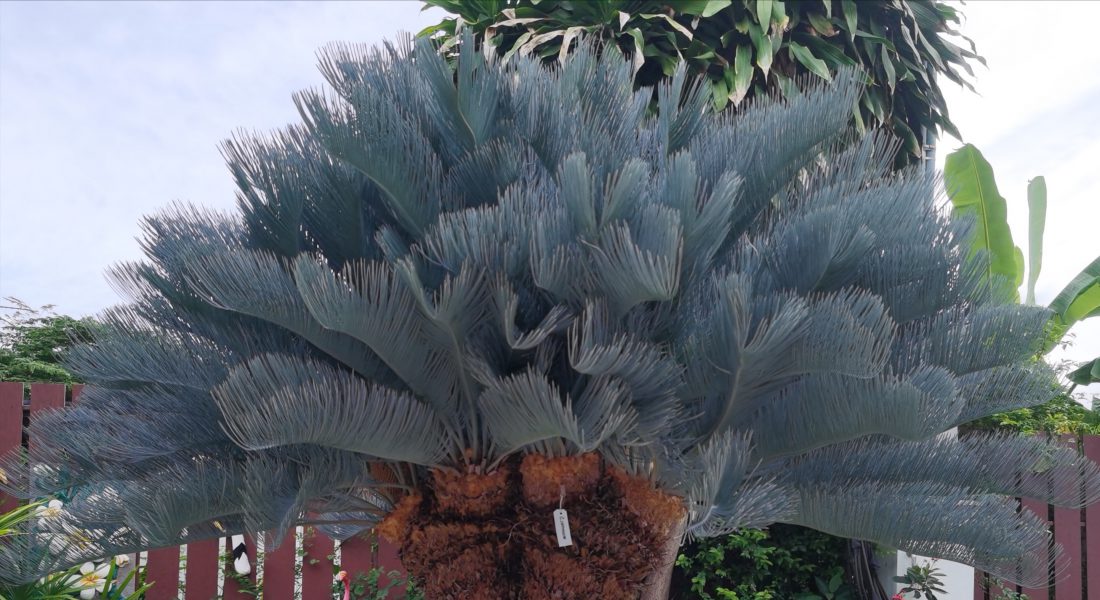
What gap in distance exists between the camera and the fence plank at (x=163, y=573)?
6.33 m

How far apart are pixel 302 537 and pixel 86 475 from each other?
3128 millimetres

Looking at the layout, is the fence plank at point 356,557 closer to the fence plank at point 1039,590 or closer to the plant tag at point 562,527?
the plant tag at point 562,527

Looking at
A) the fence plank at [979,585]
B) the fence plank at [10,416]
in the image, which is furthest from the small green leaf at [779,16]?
the fence plank at [10,416]

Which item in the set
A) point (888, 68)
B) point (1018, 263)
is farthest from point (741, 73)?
point (1018, 263)

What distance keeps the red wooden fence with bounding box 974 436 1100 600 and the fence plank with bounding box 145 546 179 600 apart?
5.52 meters

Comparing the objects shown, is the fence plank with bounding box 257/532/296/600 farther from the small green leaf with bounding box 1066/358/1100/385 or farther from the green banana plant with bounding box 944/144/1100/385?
the small green leaf with bounding box 1066/358/1100/385

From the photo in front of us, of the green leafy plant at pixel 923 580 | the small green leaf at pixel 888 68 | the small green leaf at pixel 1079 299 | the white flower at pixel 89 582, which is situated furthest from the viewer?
the small green leaf at pixel 1079 299

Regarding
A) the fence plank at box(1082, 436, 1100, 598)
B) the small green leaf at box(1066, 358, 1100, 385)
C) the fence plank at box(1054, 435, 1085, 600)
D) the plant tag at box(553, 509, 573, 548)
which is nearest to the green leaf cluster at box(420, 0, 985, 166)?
the small green leaf at box(1066, 358, 1100, 385)

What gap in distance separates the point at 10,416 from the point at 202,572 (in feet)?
5.80

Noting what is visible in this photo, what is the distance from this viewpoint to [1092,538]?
633cm

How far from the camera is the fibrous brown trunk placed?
329 cm

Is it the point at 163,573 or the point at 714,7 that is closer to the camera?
the point at 163,573

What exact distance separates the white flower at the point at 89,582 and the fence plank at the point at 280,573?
3.49 feet

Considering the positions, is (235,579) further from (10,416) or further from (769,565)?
(769,565)
